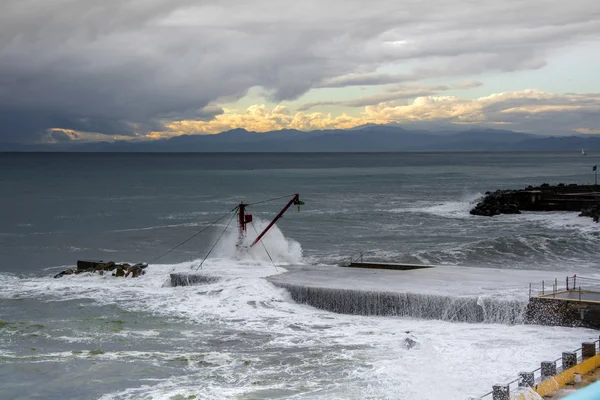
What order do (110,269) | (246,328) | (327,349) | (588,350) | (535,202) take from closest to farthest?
(588,350), (327,349), (246,328), (110,269), (535,202)

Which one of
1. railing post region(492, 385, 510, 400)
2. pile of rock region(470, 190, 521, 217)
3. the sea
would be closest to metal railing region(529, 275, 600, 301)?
the sea

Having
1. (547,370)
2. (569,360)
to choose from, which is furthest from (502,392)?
(569,360)

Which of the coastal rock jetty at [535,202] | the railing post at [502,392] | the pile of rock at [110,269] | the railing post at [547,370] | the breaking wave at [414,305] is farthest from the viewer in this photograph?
the coastal rock jetty at [535,202]

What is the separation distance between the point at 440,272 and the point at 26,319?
663 inches

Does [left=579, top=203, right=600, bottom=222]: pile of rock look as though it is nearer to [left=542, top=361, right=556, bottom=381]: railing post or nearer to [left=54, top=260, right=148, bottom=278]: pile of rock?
[left=54, top=260, right=148, bottom=278]: pile of rock

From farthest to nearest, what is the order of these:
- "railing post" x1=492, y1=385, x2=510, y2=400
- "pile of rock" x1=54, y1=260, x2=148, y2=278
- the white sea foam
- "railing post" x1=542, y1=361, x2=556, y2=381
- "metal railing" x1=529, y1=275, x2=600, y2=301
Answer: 1. "pile of rock" x1=54, y1=260, x2=148, y2=278
2. "metal railing" x1=529, y1=275, x2=600, y2=301
3. the white sea foam
4. "railing post" x1=542, y1=361, x2=556, y2=381
5. "railing post" x1=492, y1=385, x2=510, y2=400

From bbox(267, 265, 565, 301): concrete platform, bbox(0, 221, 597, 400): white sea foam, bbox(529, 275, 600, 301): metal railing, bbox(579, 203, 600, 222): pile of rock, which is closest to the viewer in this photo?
bbox(0, 221, 597, 400): white sea foam

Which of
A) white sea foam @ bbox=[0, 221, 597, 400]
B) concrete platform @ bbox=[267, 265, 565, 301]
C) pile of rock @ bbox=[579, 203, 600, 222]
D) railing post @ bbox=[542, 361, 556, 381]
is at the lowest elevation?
white sea foam @ bbox=[0, 221, 597, 400]

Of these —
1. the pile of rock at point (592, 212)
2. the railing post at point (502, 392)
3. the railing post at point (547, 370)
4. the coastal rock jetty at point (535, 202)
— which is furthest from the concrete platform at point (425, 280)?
the coastal rock jetty at point (535, 202)

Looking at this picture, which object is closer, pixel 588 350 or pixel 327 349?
pixel 588 350

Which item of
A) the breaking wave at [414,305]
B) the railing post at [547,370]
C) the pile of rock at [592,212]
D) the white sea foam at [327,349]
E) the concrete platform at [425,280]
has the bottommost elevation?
the white sea foam at [327,349]

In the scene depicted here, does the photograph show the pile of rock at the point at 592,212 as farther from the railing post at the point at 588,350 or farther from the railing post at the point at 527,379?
the railing post at the point at 527,379

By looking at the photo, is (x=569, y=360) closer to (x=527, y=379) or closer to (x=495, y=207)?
(x=527, y=379)

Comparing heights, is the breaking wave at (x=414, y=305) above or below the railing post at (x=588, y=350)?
below
